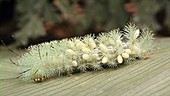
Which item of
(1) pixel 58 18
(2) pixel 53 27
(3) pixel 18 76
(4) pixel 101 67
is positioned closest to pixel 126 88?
(4) pixel 101 67

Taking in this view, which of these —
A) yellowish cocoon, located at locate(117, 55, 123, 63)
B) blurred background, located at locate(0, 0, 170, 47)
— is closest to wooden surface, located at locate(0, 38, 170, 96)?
yellowish cocoon, located at locate(117, 55, 123, 63)

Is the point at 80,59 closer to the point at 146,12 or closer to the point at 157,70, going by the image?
the point at 157,70

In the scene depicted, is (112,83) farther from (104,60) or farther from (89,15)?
(89,15)

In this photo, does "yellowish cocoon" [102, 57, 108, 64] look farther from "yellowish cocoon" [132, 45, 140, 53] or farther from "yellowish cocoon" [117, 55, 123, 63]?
"yellowish cocoon" [132, 45, 140, 53]

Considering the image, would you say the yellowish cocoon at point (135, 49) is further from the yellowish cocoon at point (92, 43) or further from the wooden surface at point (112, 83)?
→ the yellowish cocoon at point (92, 43)

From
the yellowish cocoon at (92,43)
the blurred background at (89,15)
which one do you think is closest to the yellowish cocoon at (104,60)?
the yellowish cocoon at (92,43)

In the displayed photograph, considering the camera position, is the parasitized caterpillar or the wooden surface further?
the parasitized caterpillar

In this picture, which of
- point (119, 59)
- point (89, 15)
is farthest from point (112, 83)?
point (89, 15)
